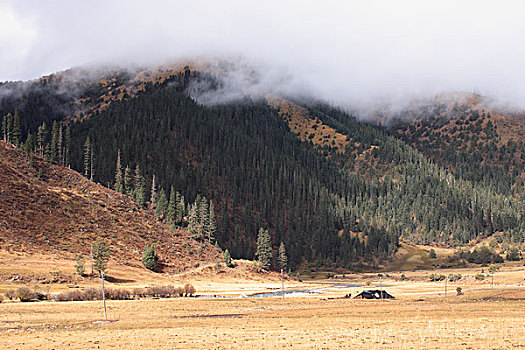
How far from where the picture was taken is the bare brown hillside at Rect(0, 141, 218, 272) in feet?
411

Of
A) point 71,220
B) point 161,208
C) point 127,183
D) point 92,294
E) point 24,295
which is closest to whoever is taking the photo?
point 24,295

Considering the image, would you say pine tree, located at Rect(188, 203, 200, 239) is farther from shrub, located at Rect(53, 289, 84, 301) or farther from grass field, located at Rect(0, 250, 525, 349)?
shrub, located at Rect(53, 289, 84, 301)

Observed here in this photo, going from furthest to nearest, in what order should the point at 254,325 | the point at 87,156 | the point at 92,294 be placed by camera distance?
the point at 87,156 < the point at 92,294 < the point at 254,325

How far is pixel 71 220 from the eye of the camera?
452ft

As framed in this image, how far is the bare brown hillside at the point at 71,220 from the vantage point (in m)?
125

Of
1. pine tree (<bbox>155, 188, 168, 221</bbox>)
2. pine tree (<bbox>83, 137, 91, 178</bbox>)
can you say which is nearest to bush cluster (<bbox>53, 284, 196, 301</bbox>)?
pine tree (<bbox>155, 188, 168, 221</bbox>)

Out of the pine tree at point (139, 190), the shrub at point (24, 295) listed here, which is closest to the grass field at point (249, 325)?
the shrub at point (24, 295)

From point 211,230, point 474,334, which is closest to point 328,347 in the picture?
point 474,334

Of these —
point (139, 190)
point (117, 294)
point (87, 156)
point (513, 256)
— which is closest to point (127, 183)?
point (139, 190)

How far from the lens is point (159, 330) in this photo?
5094 cm

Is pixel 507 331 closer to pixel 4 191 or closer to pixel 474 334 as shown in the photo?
pixel 474 334

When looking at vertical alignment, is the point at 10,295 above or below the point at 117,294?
above

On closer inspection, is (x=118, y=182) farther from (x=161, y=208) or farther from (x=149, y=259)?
A: (x=149, y=259)

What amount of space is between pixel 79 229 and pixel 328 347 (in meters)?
111
